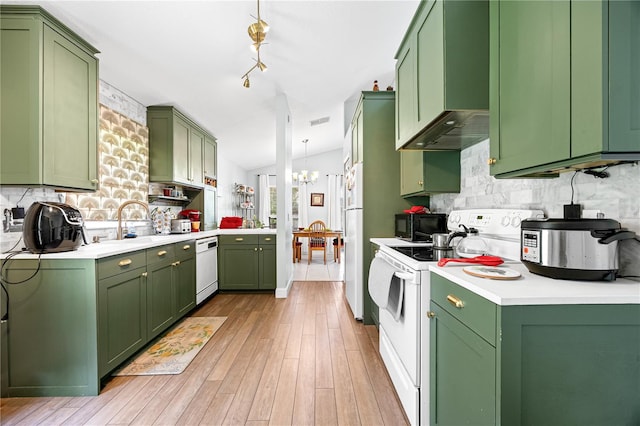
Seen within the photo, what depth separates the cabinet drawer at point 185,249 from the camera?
2963 mm

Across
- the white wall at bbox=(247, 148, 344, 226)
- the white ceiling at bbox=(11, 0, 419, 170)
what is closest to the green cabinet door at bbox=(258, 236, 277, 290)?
the white ceiling at bbox=(11, 0, 419, 170)

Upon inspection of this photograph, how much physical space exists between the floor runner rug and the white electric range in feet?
5.10

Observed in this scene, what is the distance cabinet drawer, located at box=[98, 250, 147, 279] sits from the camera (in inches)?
74.5

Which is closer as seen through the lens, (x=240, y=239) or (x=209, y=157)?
(x=240, y=239)

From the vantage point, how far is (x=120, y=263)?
2.05 m

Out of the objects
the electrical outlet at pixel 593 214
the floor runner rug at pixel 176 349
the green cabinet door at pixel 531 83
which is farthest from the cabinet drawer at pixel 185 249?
the electrical outlet at pixel 593 214

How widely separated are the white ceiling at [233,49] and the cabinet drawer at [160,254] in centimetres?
167

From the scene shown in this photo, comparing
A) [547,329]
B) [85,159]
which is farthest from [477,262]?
[85,159]

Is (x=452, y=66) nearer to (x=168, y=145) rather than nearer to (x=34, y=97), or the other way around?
(x=34, y=97)

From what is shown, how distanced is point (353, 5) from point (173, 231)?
10.5 feet

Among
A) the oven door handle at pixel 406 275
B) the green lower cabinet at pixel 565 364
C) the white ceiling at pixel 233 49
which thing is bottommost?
the green lower cabinet at pixel 565 364

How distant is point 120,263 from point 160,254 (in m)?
0.55

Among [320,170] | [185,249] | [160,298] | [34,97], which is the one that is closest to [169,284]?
[160,298]

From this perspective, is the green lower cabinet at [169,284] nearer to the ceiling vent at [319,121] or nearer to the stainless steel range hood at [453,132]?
the stainless steel range hood at [453,132]
